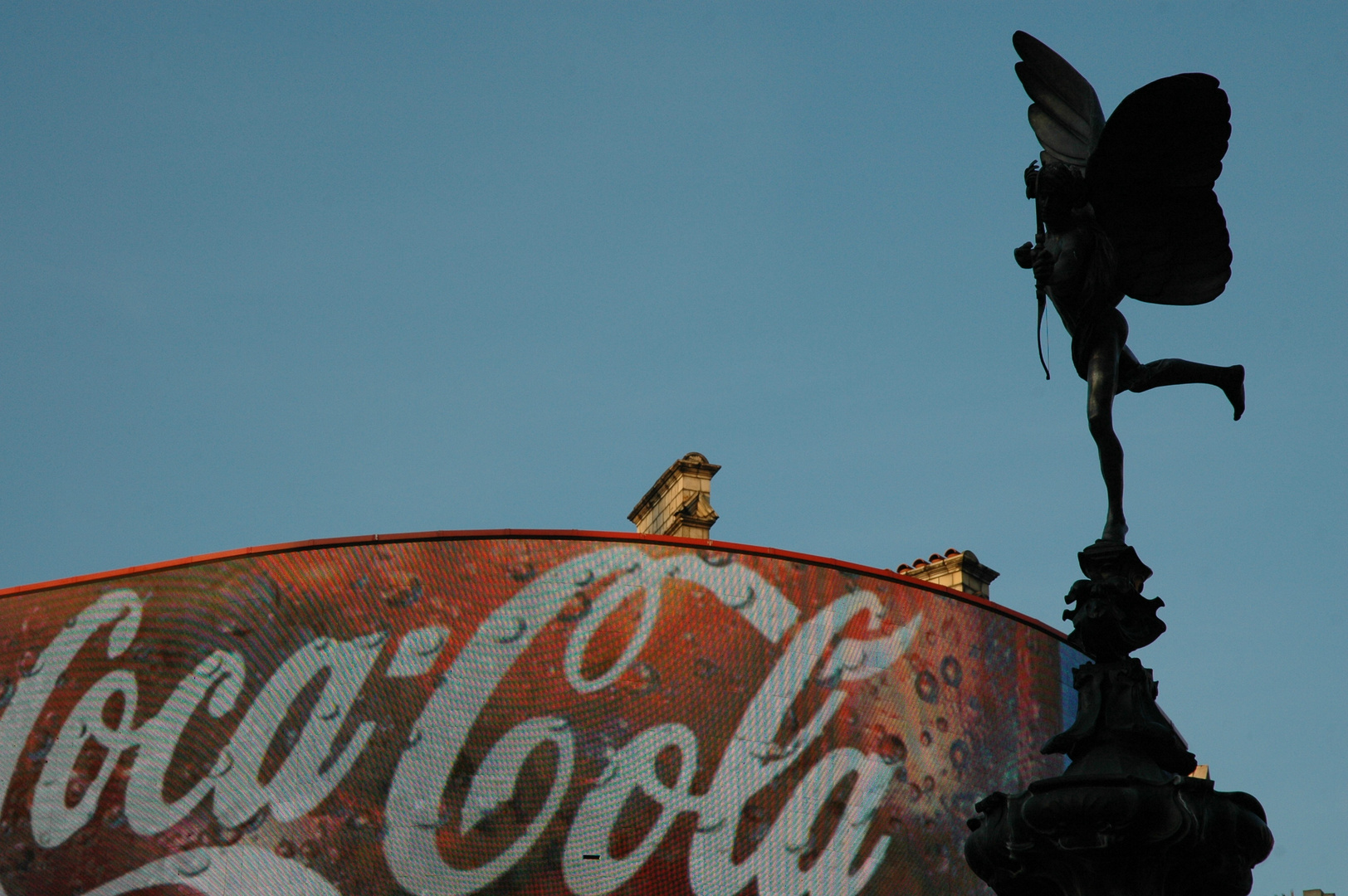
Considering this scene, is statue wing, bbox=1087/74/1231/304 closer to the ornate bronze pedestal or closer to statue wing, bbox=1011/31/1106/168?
statue wing, bbox=1011/31/1106/168

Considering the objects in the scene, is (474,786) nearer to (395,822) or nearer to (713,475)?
(395,822)

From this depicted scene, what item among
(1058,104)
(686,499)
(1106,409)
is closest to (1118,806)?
(1106,409)

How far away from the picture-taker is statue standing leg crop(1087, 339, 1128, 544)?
815 centimetres

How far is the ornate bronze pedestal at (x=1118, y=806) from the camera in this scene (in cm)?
696

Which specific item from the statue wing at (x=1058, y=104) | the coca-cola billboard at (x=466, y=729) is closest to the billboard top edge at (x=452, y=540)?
the coca-cola billboard at (x=466, y=729)

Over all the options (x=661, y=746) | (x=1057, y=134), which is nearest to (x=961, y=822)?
(x=661, y=746)

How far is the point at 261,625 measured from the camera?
71.0 ft

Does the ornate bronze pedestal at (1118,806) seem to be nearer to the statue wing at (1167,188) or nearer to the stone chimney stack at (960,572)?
the statue wing at (1167,188)

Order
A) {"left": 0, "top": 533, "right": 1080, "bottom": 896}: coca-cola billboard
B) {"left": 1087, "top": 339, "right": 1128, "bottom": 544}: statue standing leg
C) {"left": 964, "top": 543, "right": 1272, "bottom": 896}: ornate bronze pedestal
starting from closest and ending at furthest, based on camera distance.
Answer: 1. {"left": 964, "top": 543, "right": 1272, "bottom": 896}: ornate bronze pedestal
2. {"left": 1087, "top": 339, "right": 1128, "bottom": 544}: statue standing leg
3. {"left": 0, "top": 533, "right": 1080, "bottom": 896}: coca-cola billboard

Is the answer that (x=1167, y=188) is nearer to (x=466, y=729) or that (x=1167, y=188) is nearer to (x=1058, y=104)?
(x=1058, y=104)

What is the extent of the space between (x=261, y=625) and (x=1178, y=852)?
53.0 ft

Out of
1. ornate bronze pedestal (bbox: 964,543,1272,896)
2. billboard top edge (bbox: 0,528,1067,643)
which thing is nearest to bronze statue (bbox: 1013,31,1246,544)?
ornate bronze pedestal (bbox: 964,543,1272,896)

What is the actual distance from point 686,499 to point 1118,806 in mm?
21686

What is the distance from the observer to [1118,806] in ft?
22.8
